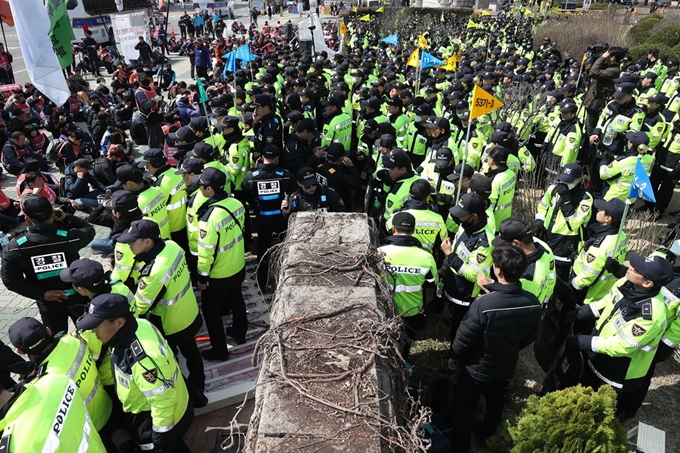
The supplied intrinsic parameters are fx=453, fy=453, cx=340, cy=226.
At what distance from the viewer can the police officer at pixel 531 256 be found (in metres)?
4.18

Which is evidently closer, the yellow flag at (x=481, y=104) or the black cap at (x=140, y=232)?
the black cap at (x=140, y=232)

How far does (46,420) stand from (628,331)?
13.7 feet

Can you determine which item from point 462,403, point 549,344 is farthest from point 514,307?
point 549,344

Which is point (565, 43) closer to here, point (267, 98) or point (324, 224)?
point (267, 98)

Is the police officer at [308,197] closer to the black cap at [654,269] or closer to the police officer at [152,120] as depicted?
the black cap at [654,269]

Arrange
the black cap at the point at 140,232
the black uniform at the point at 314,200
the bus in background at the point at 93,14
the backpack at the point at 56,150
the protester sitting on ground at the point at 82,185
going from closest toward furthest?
the black cap at the point at 140,232 → the black uniform at the point at 314,200 → the protester sitting on ground at the point at 82,185 → the backpack at the point at 56,150 → the bus in background at the point at 93,14

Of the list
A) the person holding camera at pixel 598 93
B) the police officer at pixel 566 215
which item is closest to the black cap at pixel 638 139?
the police officer at pixel 566 215

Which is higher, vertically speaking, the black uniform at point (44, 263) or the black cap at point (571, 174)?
the black cap at point (571, 174)

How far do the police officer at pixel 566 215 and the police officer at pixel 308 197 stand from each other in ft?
8.78

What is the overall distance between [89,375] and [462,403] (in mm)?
3075

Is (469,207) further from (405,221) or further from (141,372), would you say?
(141,372)

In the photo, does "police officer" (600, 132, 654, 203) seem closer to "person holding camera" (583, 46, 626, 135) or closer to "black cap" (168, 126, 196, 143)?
"person holding camera" (583, 46, 626, 135)

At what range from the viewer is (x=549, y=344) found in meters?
4.69

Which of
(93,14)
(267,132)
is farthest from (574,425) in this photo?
(93,14)
